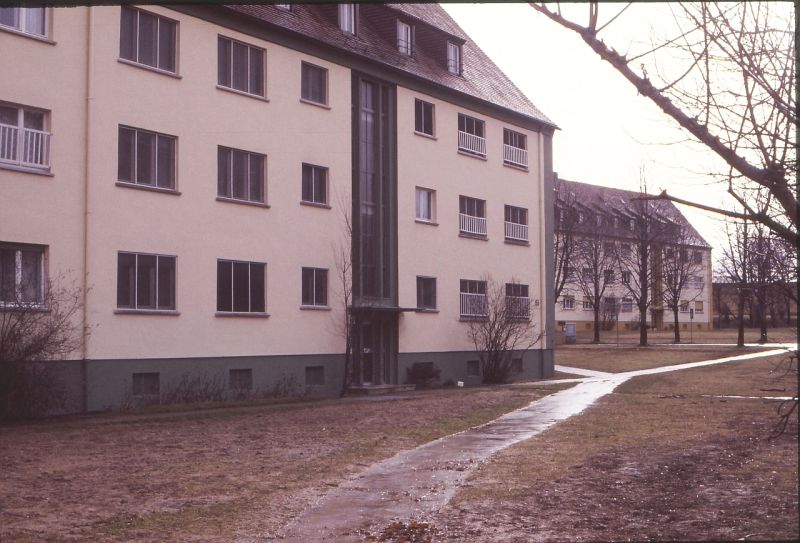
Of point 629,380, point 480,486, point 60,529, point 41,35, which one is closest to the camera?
point 60,529

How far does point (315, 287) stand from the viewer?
28.3 meters

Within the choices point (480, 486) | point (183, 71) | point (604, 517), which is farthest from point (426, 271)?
point (604, 517)

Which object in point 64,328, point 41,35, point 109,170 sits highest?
point 41,35

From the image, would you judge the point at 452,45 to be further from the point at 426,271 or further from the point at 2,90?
the point at 2,90

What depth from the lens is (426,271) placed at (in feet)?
108

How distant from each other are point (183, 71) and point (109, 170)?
370 centimetres

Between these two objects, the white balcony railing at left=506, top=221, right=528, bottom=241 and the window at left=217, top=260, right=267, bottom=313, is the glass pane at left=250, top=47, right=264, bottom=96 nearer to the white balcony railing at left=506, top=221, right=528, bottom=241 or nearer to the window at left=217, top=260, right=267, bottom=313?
the window at left=217, top=260, right=267, bottom=313

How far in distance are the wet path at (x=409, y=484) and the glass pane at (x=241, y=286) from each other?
9128 mm

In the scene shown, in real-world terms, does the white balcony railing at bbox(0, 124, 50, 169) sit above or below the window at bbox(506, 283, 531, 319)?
above

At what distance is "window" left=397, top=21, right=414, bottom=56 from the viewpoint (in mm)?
33188

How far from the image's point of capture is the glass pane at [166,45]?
24122 millimetres

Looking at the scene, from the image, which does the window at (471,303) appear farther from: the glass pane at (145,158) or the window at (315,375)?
the glass pane at (145,158)

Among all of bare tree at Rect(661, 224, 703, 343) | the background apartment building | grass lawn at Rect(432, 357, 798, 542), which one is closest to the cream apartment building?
grass lawn at Rect(432, 357, 798, 542)

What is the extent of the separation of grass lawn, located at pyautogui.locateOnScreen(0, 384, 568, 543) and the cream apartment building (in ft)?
11.0
